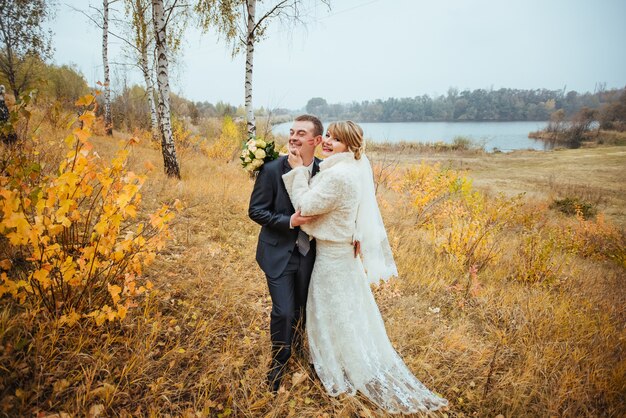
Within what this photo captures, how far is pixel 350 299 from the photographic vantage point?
2.38 metres

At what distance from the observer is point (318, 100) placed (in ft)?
146

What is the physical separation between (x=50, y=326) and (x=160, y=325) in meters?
0.74

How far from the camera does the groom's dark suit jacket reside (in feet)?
7.16

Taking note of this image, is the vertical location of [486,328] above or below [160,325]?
below

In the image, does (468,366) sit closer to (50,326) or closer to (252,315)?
(252,315)

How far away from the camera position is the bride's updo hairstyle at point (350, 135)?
221cm

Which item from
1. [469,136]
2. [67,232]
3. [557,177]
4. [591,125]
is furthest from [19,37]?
[591,125]

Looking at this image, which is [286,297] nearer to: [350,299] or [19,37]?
[350,299]

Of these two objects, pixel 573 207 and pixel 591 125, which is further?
pixel 591 125

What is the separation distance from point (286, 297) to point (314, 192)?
2.79 ft

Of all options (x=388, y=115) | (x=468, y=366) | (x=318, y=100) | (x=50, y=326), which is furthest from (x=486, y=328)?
(x=388, y=115)

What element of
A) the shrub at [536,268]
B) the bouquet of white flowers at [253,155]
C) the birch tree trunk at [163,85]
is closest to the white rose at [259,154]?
the bouquet of white flowers at [253,155]

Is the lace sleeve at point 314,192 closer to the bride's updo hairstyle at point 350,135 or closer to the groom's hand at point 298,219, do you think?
the groom's hand at point 298,219

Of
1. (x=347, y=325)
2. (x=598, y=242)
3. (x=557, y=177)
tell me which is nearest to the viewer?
(x=347, y=325)
